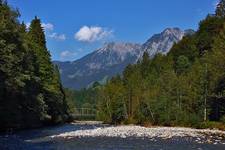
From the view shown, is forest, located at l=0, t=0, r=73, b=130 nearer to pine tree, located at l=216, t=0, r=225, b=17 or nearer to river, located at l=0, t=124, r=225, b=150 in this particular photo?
river, located at l=0, t=124, r=225, b=150

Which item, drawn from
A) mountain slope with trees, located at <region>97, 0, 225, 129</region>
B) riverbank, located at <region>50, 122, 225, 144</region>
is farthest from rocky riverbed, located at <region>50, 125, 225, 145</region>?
mountain slope with trees, located at <region>97, 0, 225, 129</region>

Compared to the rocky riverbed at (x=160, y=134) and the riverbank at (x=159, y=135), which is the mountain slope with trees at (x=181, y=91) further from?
the riverbank at (x=159, y=135)

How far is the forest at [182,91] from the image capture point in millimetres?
83938

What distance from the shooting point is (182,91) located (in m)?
95.9

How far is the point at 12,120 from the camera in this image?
64562 mm

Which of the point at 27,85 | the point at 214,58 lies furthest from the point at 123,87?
the point at 27,85

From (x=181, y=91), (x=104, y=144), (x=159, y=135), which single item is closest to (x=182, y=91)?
(x=181, y=91)

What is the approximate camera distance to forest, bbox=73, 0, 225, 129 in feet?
275

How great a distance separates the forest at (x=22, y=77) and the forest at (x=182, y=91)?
64.0 feet

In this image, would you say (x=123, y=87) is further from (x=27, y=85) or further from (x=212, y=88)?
(x=27, y=85)

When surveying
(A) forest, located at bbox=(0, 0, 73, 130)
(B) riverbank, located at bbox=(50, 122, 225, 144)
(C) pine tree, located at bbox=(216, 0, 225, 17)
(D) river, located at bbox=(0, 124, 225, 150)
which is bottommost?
(D) river, located at bbox=(0, 124, 225, 150)

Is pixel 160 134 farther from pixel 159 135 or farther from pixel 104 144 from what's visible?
pixel 104 144

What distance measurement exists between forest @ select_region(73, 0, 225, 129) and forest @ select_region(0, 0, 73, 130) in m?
19.5

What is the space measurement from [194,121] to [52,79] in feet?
93.5
